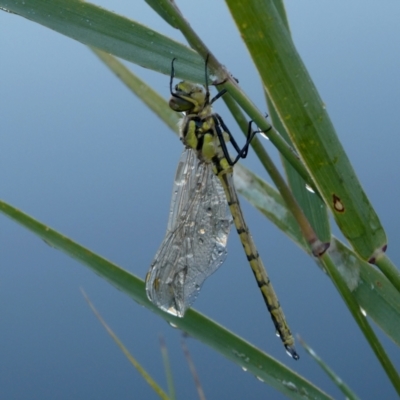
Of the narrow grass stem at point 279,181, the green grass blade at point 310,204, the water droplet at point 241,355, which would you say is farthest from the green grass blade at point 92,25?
the water droplet at point 241,355

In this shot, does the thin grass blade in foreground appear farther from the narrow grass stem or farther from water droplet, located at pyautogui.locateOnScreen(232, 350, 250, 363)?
water droplet, located at pyautogui.locateOnScreen(232, 350, 250, 363)

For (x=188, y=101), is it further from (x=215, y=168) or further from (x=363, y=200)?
(x=363, y=200)

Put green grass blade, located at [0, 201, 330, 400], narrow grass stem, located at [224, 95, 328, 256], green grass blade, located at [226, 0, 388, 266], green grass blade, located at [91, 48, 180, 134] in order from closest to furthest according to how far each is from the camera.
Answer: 1. green grass blade, located at [226, 0, 388, 266]
2. narrow grass stem, located at [224, 95, 328, 256]
3. green grass blade, located at [0, 201, 330, 400]
4. green grass blade, located at [91, 48, 180, 134]

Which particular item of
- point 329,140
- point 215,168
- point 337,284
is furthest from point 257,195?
point 329,140

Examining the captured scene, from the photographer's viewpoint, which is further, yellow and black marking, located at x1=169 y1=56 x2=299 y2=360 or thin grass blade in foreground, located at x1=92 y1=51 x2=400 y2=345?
yellow and black marking, located at x1=169 y1=56 x2=299 y2=360

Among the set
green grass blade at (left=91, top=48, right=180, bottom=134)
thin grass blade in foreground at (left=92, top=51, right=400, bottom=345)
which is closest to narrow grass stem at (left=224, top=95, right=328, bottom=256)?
thin grass blade in foreground at (left=92, top=51, right=400, bottom=345)

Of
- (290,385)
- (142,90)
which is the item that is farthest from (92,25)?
(290,385)

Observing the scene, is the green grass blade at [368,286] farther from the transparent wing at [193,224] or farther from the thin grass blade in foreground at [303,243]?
the transparent wing at [193,224]

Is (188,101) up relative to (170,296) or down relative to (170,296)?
up
